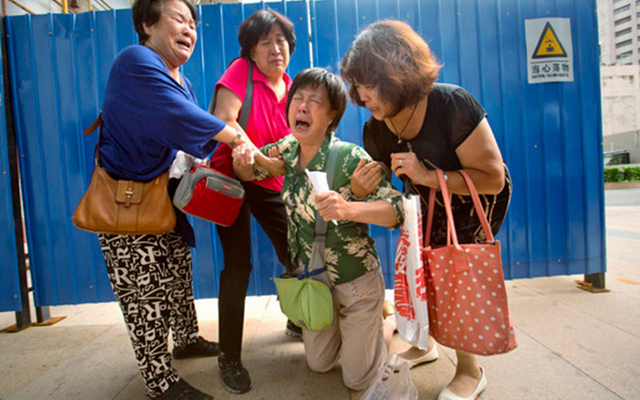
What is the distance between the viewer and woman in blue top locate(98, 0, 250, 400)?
1.58 m

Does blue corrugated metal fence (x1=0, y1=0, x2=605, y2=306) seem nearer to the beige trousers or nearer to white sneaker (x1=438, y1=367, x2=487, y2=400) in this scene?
the beige trousers

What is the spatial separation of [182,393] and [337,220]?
3.98 feet

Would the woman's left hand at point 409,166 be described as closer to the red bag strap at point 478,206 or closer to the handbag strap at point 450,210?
the handbag strap at point 450,210

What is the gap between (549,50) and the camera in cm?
300

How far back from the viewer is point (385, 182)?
5.80 ft

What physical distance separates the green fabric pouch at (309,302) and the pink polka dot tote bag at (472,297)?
56 cm

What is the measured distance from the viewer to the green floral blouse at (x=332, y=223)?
1.81m

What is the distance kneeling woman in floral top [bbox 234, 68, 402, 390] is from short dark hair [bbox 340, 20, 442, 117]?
0.88ft

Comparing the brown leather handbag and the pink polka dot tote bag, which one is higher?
the brown leather handbag

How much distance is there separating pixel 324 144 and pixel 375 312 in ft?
3.15

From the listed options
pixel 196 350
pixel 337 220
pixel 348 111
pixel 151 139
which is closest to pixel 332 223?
pixel 337 220

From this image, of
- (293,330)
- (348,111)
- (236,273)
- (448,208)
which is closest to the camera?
(448,208)

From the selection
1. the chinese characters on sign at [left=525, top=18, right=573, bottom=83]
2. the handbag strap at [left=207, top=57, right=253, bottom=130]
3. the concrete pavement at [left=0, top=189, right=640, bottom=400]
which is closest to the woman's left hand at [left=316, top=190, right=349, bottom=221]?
the handbag strap at [left=207, top=57, right=253, bottom=130]

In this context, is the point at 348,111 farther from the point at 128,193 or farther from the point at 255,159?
the point at 128,193
